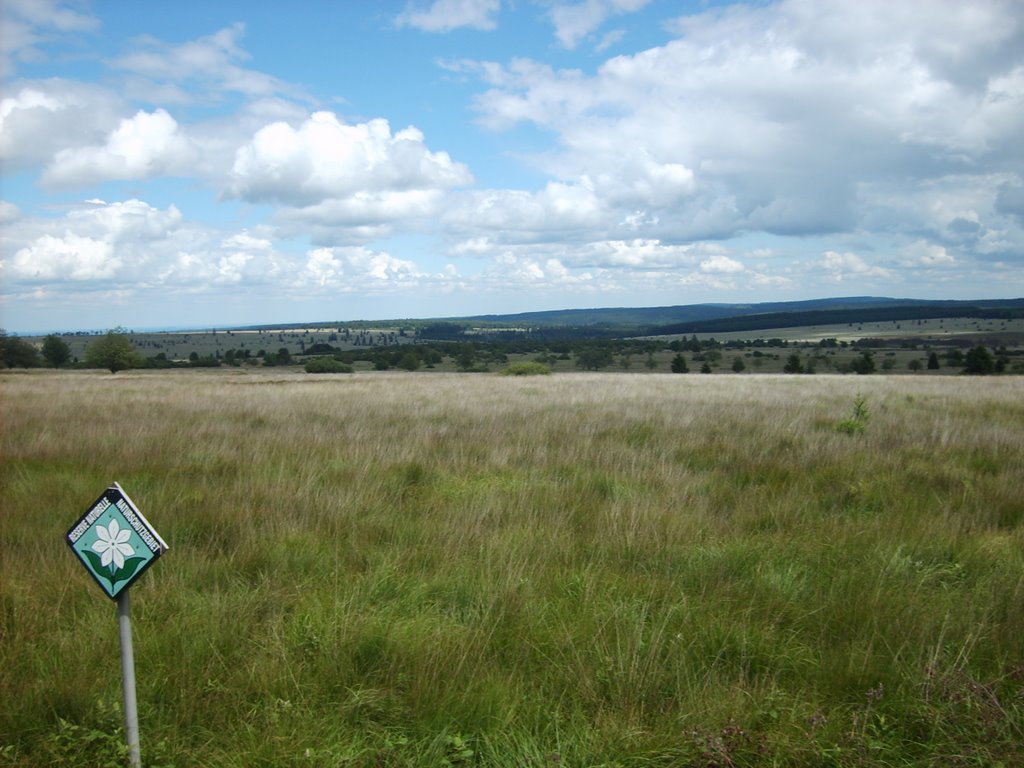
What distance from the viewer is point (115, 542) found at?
2246 millimetres

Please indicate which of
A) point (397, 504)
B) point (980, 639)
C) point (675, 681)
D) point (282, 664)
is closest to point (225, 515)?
point (397, 504)

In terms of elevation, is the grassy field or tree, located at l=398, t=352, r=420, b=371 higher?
tree, located at l=398, t=352, r=420, b=371

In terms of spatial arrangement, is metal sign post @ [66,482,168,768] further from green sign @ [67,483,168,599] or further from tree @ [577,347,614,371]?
tree @ [577,347,614,371]

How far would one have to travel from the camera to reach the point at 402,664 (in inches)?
113

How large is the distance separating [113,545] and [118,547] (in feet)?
0.07

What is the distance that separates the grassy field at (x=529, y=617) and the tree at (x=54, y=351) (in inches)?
2965

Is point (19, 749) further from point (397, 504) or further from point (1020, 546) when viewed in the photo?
point (1020, 546)

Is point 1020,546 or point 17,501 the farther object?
point 17,501

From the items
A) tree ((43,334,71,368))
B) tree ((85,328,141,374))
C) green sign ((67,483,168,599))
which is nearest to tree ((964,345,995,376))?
green sign ((67,483,168,599))

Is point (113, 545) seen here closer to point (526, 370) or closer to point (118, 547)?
point (118, 547)

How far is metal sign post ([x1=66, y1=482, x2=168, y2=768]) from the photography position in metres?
2.22

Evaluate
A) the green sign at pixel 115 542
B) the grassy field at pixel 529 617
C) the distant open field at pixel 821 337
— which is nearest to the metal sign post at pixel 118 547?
the green sign at pixel 115 542

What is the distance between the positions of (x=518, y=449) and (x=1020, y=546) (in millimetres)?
5277

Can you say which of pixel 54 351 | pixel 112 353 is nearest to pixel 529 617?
pixel 112 353
